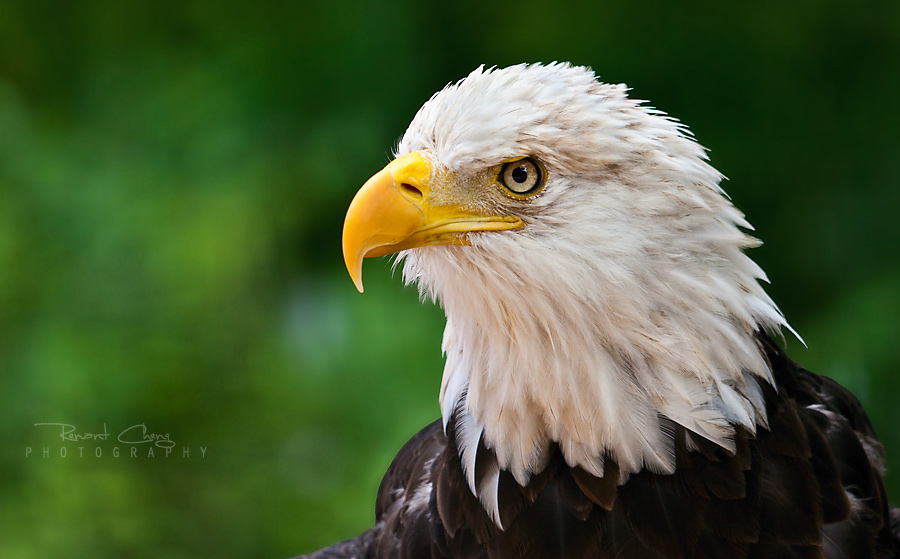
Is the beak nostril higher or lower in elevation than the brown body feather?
higher

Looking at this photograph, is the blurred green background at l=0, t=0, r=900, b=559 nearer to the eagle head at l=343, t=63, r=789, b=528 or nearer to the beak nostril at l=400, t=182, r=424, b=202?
the eagle head at l=343, t=63, r=789, b=528

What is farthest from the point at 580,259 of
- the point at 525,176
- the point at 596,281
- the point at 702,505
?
the point at 702,505

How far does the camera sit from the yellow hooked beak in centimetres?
165

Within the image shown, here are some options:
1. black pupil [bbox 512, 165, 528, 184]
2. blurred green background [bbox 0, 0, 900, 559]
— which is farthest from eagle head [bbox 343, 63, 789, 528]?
blurred green background [bbox 0, 0, 900, 559]

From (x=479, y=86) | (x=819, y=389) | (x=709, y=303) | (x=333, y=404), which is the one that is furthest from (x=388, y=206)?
(x=333, y=404)

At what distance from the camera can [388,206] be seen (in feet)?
5.41

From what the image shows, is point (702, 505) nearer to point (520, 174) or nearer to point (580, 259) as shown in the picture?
point (580, 259)

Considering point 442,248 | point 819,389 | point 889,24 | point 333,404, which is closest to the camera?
point 442,248

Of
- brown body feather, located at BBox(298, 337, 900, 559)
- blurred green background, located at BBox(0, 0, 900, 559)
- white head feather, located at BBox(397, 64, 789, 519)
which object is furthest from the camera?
blurred green background, located at BBox(0, 0, 900, 559)

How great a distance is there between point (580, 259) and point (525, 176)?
0.61 feet

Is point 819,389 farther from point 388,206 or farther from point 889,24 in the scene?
point 889,24

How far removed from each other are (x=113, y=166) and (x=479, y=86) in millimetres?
2849

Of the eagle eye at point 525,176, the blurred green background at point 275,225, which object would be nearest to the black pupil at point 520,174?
the eagle eye at point 525,176

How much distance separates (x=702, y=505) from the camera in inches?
67.4
